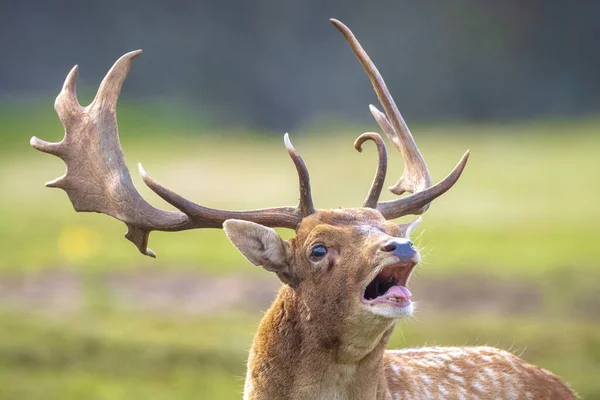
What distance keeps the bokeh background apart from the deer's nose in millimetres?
9317

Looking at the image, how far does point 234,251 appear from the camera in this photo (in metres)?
28.7

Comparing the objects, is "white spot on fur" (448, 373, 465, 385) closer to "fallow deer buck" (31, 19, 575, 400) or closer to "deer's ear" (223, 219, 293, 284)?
"fallow deer buck" (31, 19, 575, 400)

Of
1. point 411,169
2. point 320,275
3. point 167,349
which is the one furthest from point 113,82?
point 167,349

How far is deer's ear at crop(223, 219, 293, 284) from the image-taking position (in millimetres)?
8695

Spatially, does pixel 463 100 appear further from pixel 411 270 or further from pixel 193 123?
pixel 411 270

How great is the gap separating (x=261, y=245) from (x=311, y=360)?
2.74 ft

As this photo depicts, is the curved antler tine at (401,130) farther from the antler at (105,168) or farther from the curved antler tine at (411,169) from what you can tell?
the antler at (105,168)

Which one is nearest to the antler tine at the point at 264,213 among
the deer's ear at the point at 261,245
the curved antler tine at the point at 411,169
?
the deer's ear at the point at 261,245

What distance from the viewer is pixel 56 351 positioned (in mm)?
20234

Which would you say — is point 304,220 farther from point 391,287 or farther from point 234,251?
point 234,251

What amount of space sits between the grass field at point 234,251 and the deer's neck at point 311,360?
1.60 meters

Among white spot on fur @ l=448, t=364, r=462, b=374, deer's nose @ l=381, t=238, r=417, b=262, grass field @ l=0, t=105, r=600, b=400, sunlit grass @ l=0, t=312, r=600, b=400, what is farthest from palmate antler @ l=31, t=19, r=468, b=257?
sunlit grass @ l=0, t=312, r=600, b=400

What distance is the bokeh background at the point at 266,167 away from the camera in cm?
2066

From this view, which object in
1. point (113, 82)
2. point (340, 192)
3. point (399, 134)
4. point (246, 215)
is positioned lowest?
point (340, 192)
